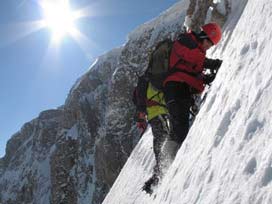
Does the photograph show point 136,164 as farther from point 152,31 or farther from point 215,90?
point 152,31

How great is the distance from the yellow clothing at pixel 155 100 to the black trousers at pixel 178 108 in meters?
1.07

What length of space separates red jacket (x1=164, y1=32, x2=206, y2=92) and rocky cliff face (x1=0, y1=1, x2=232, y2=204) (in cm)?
4702

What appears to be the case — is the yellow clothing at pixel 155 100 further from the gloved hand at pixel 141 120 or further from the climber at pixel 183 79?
the gloved hand at pixel 141 120

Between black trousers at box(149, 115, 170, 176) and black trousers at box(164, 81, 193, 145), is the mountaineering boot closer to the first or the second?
black trousers at box(149, 115, 170, 176)

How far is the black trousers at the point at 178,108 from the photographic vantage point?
7426 mm

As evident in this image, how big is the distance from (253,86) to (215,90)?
209 centimetres

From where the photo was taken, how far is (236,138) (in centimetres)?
377

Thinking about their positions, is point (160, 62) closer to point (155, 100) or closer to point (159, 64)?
point (159, 64)

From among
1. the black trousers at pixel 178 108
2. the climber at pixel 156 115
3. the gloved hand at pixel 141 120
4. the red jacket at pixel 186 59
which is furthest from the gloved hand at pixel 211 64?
the gloved hand at pixel 141 120

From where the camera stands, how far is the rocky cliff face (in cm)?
8275

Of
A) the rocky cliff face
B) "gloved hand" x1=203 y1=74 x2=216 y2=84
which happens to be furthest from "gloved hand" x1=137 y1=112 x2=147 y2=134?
the rocky cliff face

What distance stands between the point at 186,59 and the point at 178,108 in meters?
0.88

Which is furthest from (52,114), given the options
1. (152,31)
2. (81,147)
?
(152,31)

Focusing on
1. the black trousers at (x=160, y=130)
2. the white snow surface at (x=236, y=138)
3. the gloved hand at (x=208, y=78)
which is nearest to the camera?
the white snow surface at (x=236, y=138)
